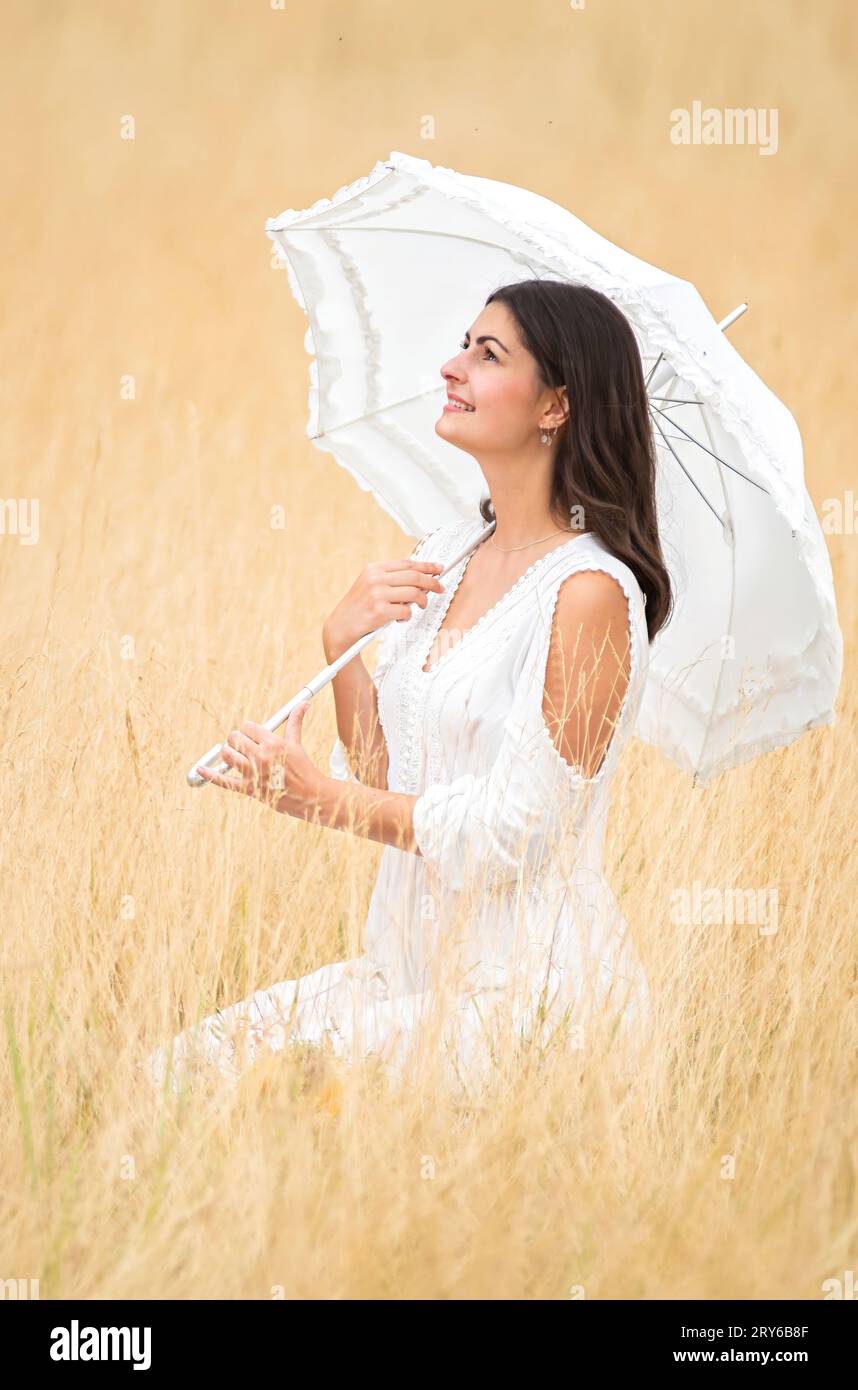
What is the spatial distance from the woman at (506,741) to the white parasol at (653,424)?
0.14 m

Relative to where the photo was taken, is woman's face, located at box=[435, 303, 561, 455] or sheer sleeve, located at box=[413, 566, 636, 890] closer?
sheer sleeve, located at box=[413, 566, 636, 890]

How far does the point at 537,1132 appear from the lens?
97.2 inches

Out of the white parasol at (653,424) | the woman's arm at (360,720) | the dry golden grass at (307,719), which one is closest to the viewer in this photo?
the dry golden grass at (307,719)

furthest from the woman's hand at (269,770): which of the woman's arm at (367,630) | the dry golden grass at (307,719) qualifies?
the woman's arm at (367,630)

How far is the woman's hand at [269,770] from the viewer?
2607 millimetres

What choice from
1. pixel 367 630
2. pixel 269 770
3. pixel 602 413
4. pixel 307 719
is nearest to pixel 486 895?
pixel 269 770

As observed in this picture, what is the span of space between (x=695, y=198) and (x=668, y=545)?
6.15 m

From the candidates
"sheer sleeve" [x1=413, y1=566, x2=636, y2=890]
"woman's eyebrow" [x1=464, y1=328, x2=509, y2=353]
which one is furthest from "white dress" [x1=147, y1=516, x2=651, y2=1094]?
"woman's eyebrow" [x1=464, y1=328, x2=509, y2=353]

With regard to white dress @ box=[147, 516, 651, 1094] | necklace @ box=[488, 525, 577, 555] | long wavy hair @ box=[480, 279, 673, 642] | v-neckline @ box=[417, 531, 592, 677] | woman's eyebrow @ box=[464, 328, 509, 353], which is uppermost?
woman's eyebrow @ box=[464, 328, 509, 353]

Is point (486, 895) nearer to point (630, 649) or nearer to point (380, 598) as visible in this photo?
point (630, 649)

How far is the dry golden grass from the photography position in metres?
2.40

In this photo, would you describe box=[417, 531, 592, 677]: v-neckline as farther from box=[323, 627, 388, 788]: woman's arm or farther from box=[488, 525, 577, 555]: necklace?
box=[323, 627, 388, 788]: woman's arm

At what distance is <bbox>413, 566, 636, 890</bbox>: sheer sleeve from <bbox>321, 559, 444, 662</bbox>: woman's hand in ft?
1.05

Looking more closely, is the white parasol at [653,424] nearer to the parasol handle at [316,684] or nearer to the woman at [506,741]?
the parasol handle at [316,684]
